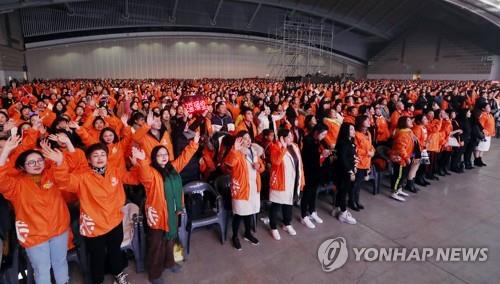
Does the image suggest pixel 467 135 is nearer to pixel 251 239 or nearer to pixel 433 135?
pixel 433 135

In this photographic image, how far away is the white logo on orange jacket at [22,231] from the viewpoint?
2311mm

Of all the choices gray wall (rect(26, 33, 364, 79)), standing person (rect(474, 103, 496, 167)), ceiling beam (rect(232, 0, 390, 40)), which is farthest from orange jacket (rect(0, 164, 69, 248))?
gray wall (rect(26, 33, 364, 79))

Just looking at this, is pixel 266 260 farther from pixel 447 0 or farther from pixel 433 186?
pixel 447 0

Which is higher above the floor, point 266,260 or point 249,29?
point 249,29

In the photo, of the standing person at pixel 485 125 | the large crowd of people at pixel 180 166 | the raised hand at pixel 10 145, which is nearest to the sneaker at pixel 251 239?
the large crowd of people at pixel 180 166

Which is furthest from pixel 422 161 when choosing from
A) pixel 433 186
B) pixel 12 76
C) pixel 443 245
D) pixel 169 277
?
pixel 12 76

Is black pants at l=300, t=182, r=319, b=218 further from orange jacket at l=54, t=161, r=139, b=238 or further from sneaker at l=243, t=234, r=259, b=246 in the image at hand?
orange jacket at l=54, t=161, r=139, b=238

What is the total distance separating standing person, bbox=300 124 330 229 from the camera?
4008 mm

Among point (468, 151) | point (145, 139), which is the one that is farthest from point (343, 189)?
point (468, 151)

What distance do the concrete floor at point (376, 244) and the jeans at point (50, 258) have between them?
488mm

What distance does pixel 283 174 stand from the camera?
3.63 meters

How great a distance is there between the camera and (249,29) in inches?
1318

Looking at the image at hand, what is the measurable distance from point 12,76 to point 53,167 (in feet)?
86.6

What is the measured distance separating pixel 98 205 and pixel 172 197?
0.64m
